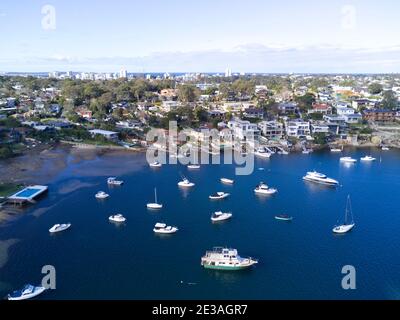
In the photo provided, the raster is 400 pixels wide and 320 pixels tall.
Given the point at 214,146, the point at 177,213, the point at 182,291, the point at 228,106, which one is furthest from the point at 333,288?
the point at 228,106

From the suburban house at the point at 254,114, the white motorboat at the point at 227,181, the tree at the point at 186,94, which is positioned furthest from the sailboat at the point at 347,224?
the tree at the point at 186,94

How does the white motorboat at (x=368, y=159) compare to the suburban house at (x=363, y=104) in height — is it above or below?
below

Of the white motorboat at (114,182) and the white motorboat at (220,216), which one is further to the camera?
the white motorboat at (114,182)

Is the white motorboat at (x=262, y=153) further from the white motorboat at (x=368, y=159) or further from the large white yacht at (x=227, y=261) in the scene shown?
the large white yacht at (x=227, y=261)

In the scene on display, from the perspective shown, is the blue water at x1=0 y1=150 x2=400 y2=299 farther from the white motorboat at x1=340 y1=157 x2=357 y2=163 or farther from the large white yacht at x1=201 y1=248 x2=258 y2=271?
the white motorboat at x1=340 y1=157 x2=357 y2=163

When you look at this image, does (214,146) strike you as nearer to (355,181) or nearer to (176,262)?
(355,181)

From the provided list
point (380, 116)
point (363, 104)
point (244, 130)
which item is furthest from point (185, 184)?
point (363, 104)
